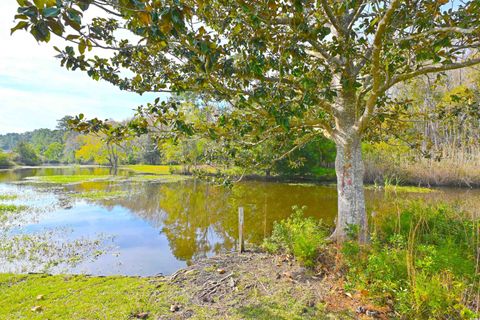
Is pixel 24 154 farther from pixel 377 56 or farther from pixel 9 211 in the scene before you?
pixel 377 56

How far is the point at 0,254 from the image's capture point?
23.8ft

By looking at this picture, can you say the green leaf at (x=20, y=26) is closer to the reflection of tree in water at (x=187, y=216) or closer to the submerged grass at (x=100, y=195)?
the reflection of tree in water at (x=187, y=216)

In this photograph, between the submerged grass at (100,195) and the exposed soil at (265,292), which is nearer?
the exposed soil at (265,292)

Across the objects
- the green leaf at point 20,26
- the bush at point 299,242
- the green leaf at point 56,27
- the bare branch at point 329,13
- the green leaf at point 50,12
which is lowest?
the bush at point 299,242

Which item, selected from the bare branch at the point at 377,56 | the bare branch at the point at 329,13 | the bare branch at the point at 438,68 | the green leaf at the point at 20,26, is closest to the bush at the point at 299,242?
the bare branch at the point at 377,56

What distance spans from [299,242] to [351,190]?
131cm

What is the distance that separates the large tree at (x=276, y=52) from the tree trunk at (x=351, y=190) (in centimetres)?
2

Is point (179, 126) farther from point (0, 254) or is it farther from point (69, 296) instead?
point (0, 254)

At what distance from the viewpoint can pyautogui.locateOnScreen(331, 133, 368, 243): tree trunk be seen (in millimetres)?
4883

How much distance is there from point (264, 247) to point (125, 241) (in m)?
5.18

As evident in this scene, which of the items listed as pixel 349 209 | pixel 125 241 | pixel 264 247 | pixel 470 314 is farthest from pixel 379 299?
pixel 125 241

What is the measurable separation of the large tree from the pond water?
2575 millimetres

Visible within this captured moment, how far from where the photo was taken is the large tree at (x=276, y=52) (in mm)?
1925

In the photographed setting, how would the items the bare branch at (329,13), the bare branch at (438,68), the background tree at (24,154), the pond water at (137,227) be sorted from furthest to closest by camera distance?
1. the background tree at (24,154)
2. the pond water at (137,227)
3. the bare branch at (329,13)
4. the bare branch at (438,68)
